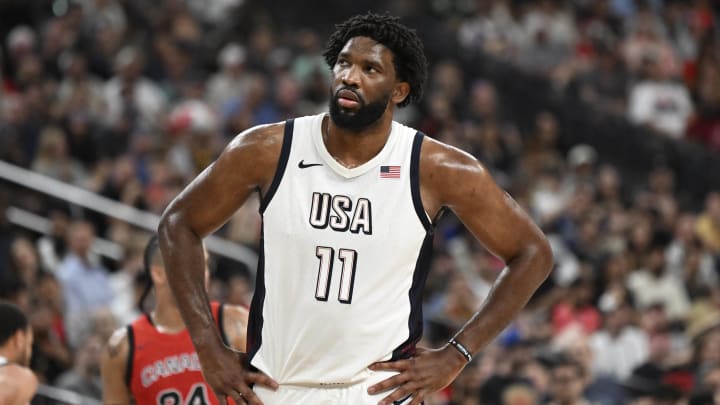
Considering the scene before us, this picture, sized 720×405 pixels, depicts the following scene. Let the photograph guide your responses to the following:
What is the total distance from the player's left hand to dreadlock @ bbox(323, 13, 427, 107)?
985 millimetres

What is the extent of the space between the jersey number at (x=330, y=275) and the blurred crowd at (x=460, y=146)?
4.96m

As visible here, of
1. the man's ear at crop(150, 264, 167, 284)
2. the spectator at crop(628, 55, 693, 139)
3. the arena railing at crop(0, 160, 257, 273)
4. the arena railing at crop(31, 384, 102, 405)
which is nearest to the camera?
the man's ear at crop(150, 264, 167, 284)

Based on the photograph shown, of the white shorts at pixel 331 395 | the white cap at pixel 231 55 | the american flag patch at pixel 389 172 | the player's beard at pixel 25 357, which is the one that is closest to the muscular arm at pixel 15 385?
the player's beard at pixel 25 357

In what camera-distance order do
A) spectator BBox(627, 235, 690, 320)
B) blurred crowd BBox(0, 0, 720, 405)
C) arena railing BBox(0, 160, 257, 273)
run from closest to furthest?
1. blurred crowd BBox(0, 0, 720, 405)
2. arena railing BBox(0, 160, 257, 273)
3. spectator BBox(627, 235, 690, 320)

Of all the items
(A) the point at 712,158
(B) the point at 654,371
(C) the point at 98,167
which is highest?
(C) the point at 98,167

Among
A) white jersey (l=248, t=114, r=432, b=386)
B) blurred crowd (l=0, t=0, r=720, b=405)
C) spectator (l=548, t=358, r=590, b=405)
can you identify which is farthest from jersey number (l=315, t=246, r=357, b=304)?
spectator (l=548, t=358, r=590, b=405)

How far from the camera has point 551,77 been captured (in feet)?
59.9

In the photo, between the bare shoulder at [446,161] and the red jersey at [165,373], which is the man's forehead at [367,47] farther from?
the red jersey at [165,373]

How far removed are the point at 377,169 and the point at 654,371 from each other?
8358 millimetres

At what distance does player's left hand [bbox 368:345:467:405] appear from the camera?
16.4 feet

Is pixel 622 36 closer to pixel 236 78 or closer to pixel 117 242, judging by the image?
pixel 236 78

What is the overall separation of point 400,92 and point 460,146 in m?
11.1

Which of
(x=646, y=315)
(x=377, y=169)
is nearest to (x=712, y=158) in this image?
(x=646, y=315)

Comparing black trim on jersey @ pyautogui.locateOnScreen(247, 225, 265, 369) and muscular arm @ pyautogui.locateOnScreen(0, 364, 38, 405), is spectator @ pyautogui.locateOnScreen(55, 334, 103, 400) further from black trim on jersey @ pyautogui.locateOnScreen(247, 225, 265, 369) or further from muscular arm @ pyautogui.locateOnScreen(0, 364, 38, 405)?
black trim on jersey @ pyautogui.locateOnScreen(247, 225, 265, 369)
